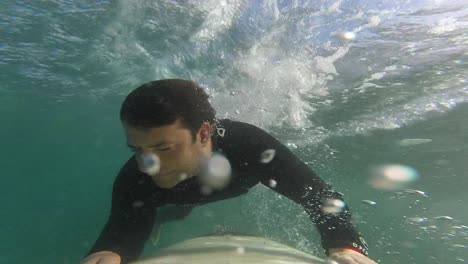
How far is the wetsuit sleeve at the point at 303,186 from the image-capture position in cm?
361

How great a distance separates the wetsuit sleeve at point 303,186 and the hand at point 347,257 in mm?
83

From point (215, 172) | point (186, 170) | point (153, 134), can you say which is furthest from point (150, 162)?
point (215, 172)

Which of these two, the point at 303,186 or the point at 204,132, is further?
the point at 303,186

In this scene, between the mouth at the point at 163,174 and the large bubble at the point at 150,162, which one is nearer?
the large bubble at the point at 150,162

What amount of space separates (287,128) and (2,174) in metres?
72.0

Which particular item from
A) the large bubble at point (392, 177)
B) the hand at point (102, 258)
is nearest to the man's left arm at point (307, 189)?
the hand at point (102, 258)

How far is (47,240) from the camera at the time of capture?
3812 cm

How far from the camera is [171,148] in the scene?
3551mm

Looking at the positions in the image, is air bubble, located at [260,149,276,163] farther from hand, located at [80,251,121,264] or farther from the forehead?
hand, located at [80,251,121,264]

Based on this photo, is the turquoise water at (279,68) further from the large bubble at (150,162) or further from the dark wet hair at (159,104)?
the dark wet hair at (159,104)

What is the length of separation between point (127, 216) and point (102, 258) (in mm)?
785

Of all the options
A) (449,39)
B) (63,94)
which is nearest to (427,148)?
(449,39)

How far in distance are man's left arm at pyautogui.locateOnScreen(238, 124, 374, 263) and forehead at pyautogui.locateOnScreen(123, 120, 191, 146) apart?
121 cm

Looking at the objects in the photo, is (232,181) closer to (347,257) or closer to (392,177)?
→ (347,257)
